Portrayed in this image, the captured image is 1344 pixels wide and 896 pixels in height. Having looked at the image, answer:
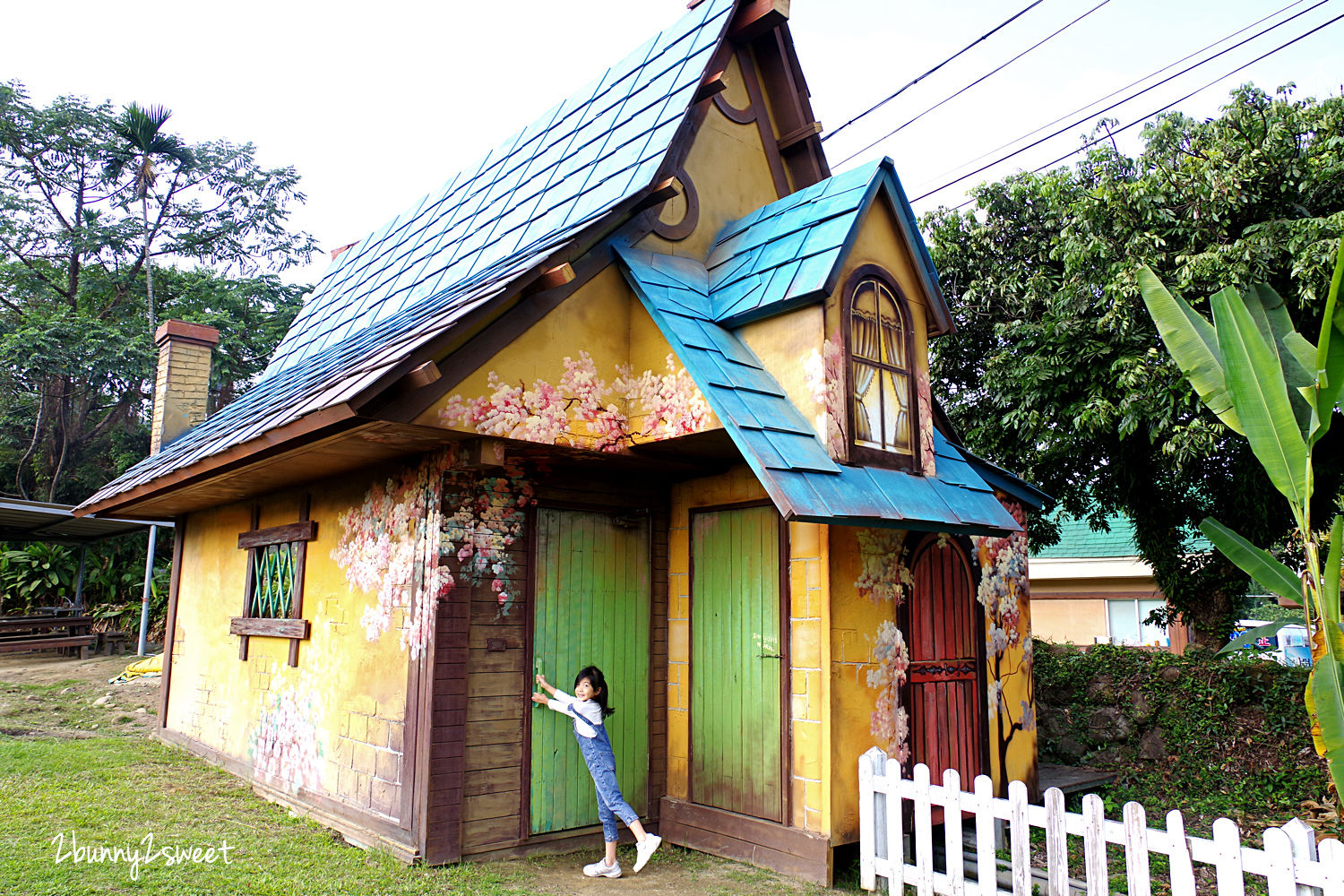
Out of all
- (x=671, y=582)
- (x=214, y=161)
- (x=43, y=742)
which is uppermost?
(x=214, y=161)

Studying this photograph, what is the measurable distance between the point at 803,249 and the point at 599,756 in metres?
3.70

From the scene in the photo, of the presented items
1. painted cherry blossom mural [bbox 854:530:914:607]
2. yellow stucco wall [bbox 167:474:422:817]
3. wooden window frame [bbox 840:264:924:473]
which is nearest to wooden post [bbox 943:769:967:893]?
painted cherry blossom mural [bbox 854:530:914:607]

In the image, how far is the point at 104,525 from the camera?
17984 millimetres

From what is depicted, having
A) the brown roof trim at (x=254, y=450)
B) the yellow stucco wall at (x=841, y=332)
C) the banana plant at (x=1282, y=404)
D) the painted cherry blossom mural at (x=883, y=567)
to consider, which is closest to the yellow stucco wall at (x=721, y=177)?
the yellow stucco wall at (x=841, y=332)

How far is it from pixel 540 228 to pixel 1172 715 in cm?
837

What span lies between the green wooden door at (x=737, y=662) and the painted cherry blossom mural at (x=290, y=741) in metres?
3.06

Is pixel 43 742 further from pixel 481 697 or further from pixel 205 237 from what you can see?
pixel 205 237

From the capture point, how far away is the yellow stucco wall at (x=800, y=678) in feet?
19.0

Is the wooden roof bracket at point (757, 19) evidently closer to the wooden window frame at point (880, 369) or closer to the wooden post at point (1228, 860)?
the wooden window frame at point (880, 369)

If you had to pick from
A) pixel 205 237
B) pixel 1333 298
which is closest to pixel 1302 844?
pixel 1333 298

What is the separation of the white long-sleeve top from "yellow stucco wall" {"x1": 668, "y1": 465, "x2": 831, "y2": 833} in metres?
0.97

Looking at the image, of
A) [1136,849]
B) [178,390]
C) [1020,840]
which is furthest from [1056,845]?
[178,390]

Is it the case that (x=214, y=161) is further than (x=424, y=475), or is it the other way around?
(x=214, y=161)

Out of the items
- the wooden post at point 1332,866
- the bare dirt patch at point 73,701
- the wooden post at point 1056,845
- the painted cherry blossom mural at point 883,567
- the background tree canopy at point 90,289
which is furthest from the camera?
the background tree canopy at point 90,289
